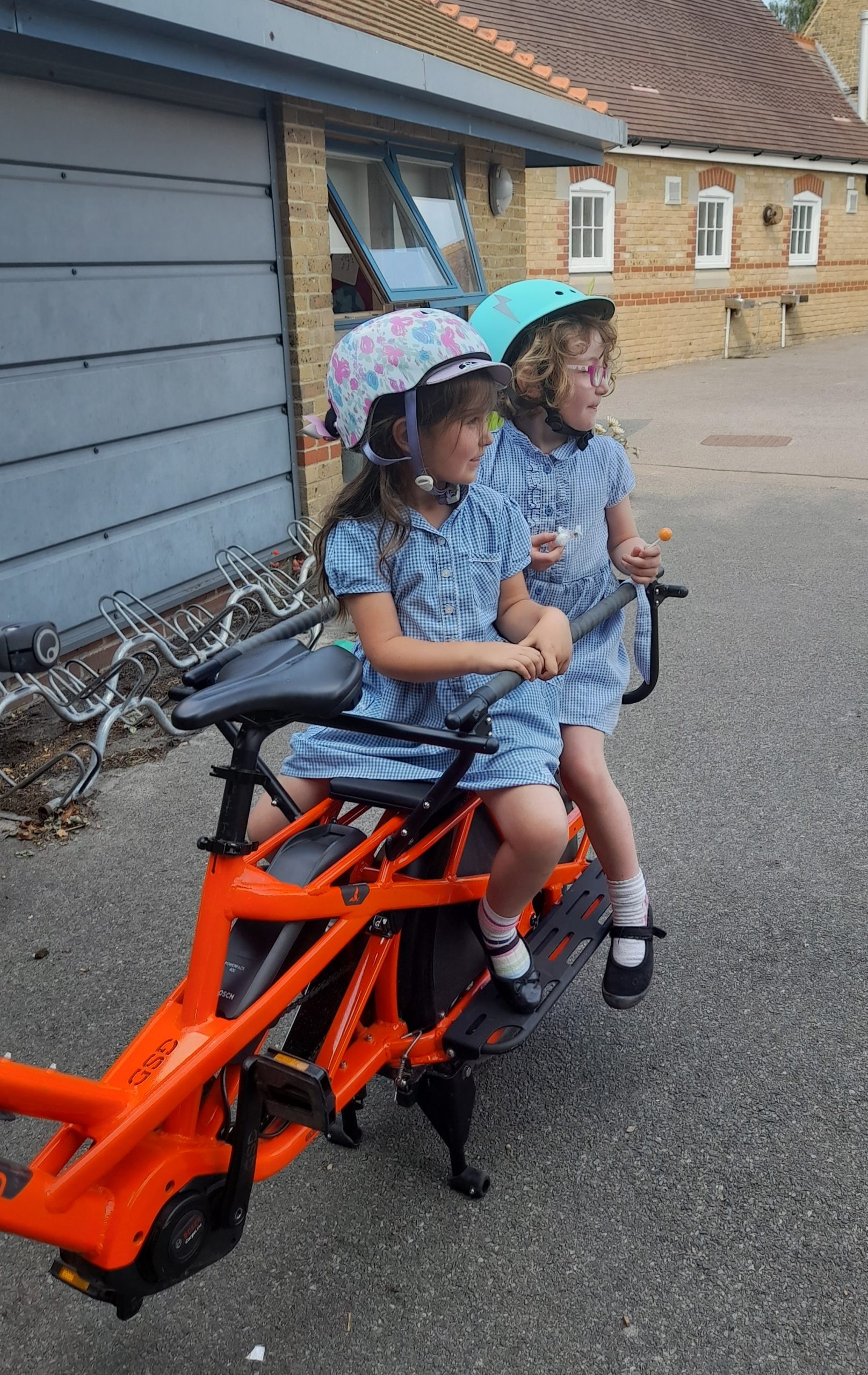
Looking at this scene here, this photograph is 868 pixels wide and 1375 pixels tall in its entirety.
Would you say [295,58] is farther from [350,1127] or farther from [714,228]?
[714,228]

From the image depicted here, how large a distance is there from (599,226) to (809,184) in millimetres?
7224

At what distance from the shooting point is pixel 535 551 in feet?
8.70

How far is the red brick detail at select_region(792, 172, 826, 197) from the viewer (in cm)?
2256

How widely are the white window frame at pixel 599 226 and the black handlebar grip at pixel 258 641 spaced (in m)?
17.0

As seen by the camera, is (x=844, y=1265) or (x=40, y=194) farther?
(x=40, y=194)

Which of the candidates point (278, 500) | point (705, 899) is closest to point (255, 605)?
point (278, 500)

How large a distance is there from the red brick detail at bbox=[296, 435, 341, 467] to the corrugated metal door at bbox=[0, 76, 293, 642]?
0.15 meters

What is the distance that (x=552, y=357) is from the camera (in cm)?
262

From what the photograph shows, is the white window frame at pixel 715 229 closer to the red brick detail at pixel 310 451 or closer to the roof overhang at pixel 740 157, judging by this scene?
the roof overhang at pixel 740 157

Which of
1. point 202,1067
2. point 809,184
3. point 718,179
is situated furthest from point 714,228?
point 202,1067

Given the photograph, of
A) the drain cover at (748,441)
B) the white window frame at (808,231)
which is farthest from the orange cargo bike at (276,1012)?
the white window frame at (808,231)

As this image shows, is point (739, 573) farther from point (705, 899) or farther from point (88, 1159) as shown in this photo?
point (88, 1159)

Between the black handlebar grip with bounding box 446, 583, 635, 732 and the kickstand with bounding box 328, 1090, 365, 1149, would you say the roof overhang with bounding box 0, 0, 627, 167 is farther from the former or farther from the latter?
the kickstand with bounding box 328, 1090, 365, 1149

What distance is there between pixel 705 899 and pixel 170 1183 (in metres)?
2.12
